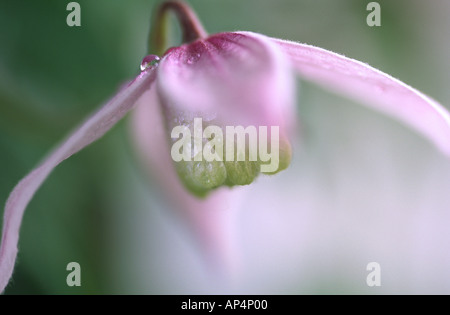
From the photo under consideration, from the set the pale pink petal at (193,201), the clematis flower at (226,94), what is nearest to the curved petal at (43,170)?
the clematis flower at (226,94)

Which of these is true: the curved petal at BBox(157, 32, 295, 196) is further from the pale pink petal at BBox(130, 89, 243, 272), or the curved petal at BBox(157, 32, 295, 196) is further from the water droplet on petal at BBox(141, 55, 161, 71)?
the pale pink petal at BBox(130, 89, 243, 272)

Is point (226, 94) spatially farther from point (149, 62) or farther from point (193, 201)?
point (193, 201)

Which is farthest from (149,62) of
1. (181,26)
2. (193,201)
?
(193,201)

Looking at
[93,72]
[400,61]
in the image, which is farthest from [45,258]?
[400,61]

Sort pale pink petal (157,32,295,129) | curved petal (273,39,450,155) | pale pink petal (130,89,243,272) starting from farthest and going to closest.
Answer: pale pink petal (130,89,243,272) < curved petal (273,39,450,155) < pale pink petal (157,32,295,129)

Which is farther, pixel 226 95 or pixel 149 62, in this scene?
pixel 149 62

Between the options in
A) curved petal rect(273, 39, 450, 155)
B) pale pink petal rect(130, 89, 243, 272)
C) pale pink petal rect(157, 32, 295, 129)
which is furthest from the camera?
pale pink petal rect(130, 89, 243, 272)

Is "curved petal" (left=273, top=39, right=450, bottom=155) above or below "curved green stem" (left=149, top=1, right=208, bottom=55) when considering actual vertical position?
below

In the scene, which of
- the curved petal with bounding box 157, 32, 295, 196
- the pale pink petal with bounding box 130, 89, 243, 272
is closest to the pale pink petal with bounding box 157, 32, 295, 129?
the curved petal with bounding box 157, 32, 295, 196
